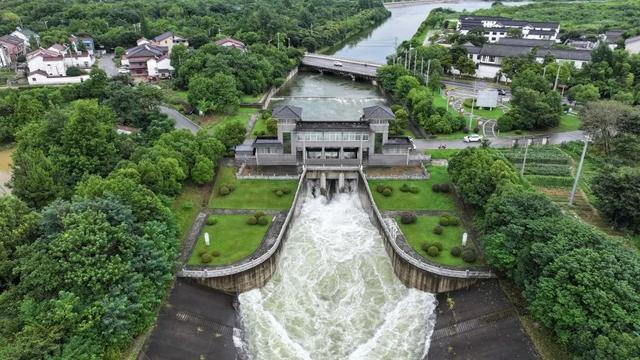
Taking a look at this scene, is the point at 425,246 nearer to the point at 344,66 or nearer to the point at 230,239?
the point at 230,239

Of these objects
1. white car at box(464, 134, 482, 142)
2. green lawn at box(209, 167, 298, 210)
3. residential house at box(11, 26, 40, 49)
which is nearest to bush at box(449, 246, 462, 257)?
green lawn at box(209, 167, 298, 210)

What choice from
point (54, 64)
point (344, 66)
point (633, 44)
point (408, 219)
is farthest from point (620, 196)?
point (54, 64)

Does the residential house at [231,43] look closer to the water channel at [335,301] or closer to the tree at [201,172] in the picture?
the tree at [201,172]

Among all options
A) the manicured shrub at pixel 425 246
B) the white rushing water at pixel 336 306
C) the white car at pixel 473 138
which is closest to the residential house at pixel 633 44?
the white car at pixel 473 138

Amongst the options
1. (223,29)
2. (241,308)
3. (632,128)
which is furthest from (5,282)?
(223,29)

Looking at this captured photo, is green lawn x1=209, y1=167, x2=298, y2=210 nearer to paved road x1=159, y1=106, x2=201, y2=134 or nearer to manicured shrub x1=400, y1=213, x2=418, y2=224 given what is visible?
manicured shrub x1=400, y1=213, x2=418, y2=224

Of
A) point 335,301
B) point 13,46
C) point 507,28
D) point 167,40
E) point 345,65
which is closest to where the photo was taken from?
point 335,301
